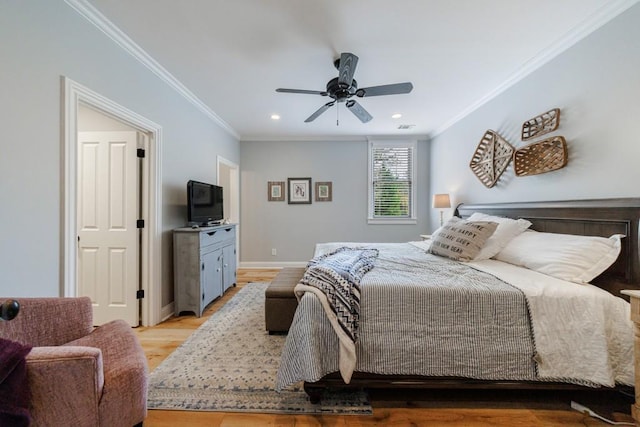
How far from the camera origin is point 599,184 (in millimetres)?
1856

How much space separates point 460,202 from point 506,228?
1.61 metres

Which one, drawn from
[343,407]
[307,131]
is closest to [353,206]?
[307,131]

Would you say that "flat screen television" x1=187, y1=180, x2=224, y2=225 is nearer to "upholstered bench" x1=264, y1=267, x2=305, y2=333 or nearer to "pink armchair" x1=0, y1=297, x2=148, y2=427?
"upholstered bench" x1=264, y1=267, x2=305, y2=333

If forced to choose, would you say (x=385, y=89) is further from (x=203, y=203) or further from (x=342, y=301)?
(x=203, y=203)

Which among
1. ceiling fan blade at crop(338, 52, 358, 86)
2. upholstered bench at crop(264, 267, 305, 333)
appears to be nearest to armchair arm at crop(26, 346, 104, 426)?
upholstered bench at crop(264, 267, 305, 333)

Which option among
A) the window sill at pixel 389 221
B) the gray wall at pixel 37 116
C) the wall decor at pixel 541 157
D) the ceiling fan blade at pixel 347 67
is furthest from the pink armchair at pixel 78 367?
the window sill at pixel 389 221

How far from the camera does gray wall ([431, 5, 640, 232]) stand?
1.67 metres

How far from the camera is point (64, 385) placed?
938 mm

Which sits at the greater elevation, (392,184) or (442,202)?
(392,184)

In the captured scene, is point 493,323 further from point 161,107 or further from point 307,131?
point 307,131

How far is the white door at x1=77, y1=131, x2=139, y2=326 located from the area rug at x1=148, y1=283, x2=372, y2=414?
Answer: 0.97 metres

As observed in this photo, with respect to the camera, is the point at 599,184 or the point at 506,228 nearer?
the point at 599,184

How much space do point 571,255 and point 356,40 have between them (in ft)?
7.43

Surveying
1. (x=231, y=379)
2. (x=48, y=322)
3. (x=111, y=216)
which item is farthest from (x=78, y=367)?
(x=111, y=216)
